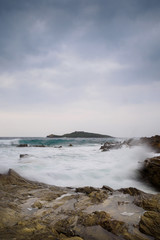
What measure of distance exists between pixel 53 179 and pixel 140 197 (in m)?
2.85

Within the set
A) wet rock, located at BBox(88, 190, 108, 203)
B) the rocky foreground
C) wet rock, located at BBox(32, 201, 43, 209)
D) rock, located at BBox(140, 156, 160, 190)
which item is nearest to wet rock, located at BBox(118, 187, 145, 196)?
the rocky foreground

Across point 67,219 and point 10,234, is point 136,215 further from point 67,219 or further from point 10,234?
point 10,234

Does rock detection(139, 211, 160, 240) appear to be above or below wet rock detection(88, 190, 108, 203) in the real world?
above

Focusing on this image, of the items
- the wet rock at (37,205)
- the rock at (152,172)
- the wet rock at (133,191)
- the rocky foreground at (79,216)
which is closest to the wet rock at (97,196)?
the rocky foreground at (79,216)

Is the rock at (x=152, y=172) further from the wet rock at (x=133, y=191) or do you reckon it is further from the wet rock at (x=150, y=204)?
the wet rock at (x=150, y=204)

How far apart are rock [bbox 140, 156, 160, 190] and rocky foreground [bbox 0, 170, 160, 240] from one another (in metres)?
1.29

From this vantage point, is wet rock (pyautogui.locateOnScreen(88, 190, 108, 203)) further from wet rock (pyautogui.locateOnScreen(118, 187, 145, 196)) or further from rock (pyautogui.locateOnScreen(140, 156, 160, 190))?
rock (pyautogui.locateOnScreen(140, 156, 160, 190))

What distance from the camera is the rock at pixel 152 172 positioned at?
→ 4370 mm

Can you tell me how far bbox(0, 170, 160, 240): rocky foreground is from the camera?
6.44ft

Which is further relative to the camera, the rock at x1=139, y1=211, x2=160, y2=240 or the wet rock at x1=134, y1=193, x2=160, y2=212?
the wet rock at x1=134, y1=193, x2=160, y2=212

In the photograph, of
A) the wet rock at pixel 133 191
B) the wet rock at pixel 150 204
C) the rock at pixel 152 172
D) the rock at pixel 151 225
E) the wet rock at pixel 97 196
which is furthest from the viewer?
the rock at pixel 152 172

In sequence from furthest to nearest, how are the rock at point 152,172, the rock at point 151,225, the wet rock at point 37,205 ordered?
1. the rock at point 152,172
2. the wet rock at point 37,205
3. the rock at point 151,225

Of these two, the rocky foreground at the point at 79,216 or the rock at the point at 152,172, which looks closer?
the rocky foreground at the point at 79,216

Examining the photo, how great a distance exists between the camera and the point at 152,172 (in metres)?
4.60
